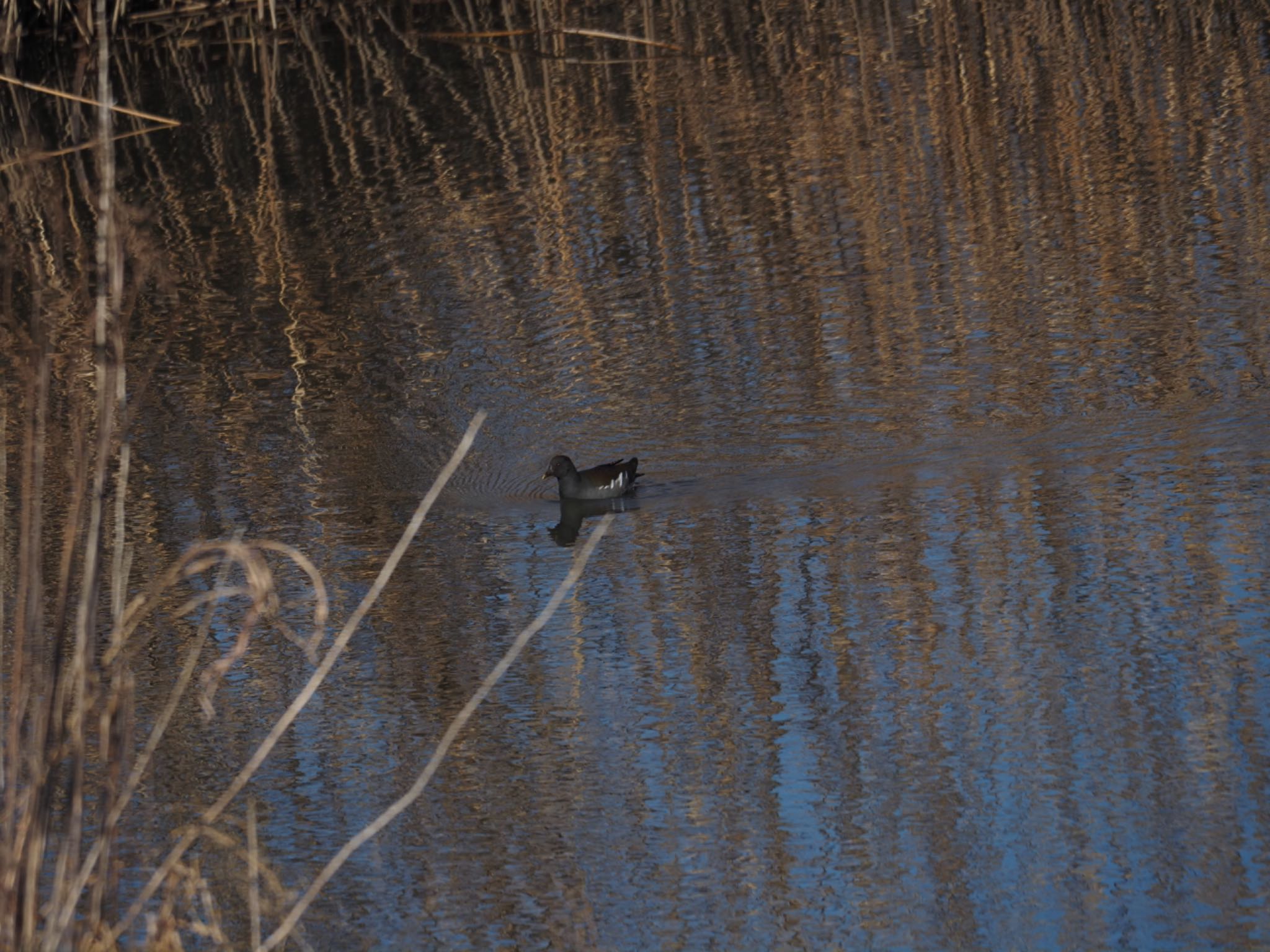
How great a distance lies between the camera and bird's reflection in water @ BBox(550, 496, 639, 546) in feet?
26.2

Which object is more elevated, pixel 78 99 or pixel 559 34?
pixel 559 34

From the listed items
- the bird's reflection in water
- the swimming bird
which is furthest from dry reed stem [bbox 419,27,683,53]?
the bird's reflection in water

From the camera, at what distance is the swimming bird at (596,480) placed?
8.24m

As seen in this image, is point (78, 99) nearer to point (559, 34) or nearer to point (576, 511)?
point (576, 511)

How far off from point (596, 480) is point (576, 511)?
16 cm

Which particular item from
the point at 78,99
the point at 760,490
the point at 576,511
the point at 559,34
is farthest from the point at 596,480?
the point at 559,34

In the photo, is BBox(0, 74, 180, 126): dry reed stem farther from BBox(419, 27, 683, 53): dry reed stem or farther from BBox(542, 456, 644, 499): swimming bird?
BBox(419, 27, 683, 53): dry reed stem

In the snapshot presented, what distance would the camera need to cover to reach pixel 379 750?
6.09m

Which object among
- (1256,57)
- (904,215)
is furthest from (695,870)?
(1256,57)

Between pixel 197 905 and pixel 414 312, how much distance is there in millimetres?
6655

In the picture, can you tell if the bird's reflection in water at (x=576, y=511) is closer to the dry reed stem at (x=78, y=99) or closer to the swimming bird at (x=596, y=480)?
the swimming bird at (x=596, y=480)

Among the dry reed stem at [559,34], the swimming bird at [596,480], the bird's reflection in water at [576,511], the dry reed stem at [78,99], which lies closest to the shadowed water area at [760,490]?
the bird's reflection in water at [576,511]

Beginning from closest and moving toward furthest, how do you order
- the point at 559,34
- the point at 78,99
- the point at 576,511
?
the point at 78,99 → the point at 576,511 → the point at 559,34

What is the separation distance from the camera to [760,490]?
27.1 feet
